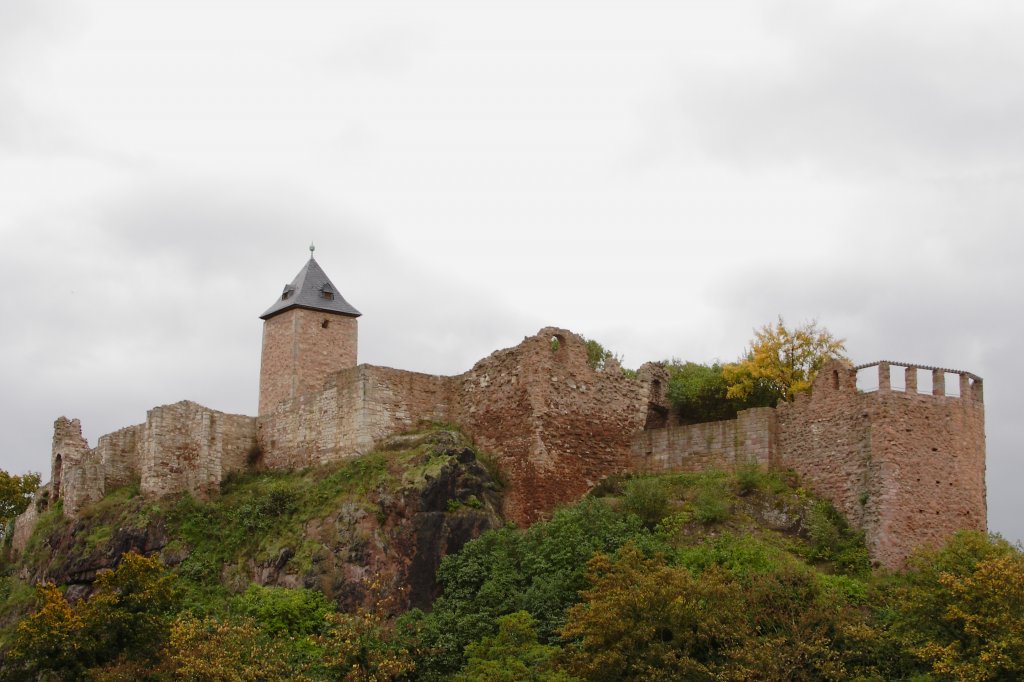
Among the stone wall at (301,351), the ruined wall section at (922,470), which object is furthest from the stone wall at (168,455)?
the ruined wall section at (922,470)

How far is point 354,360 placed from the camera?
48.0 metres

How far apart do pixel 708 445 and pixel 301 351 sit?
15.9 metres

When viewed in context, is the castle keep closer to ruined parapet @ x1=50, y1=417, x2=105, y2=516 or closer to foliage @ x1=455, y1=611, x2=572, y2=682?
ruined parapet @ x1=50, y1=417, x2=105, y2=516

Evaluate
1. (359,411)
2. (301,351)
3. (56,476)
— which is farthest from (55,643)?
(56,476)

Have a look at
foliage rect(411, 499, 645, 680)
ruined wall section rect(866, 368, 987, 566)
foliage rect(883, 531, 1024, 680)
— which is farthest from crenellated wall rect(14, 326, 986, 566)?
foliage rect(883, 531, 1024, 680)

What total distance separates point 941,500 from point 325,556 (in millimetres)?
15563

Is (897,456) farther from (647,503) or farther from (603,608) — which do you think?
(603,608)

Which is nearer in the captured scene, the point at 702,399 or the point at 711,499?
the point at 711,499

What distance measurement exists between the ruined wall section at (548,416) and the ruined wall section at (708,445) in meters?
0.63

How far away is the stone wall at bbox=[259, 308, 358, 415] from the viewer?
46.2m

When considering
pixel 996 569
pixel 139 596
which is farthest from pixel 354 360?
pixel 996 569

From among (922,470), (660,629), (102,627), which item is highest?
(922,470)

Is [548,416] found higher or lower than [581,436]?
higher

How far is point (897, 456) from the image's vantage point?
109 feet
